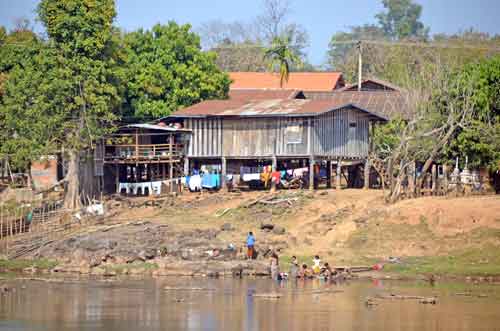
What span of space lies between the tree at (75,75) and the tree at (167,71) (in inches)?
175

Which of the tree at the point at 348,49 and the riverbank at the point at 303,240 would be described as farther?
the tree at the point at 348,49

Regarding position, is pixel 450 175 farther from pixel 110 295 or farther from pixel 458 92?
pixel 110 295

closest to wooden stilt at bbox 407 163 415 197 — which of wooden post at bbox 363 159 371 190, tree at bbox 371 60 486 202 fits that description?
tree at bbox 371 60 486 202

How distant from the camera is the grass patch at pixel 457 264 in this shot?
38.1 metres

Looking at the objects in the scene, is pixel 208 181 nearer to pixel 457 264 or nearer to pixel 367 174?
pixel 367 174

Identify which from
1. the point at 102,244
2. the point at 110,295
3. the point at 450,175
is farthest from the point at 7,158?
the point at 450,175

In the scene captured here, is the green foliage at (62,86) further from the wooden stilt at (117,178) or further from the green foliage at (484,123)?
the green foliage at (484,123)

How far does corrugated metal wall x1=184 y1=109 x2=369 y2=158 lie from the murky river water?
12674 mm

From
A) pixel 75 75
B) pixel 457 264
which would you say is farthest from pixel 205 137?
pixel 457 264

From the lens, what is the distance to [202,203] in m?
48.4

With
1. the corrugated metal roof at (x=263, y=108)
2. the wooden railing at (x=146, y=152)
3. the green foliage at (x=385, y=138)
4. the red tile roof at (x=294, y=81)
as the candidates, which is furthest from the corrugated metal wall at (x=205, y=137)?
the red tile roof at (x=294, y=81)

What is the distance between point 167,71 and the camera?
55000mm

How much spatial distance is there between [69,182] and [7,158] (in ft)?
9.93

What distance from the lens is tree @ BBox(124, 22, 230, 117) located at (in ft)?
178
